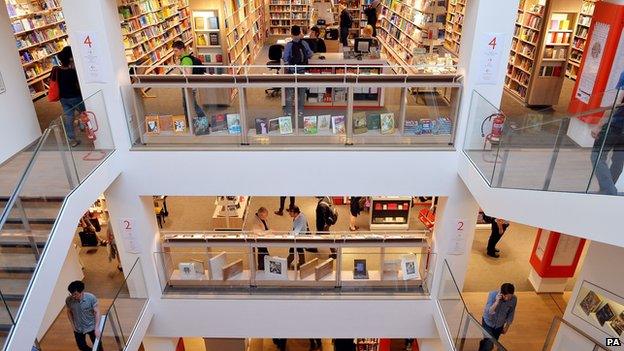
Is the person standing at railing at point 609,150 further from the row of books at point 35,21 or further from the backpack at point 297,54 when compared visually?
the row of books at point 35,21

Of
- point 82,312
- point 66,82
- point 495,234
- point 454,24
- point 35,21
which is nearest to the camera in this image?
point 82,312

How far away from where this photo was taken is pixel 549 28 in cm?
863

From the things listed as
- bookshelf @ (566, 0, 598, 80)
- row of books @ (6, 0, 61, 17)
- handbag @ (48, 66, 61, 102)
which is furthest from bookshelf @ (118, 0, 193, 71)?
bookshelf @ (566, 0, 598, 80)

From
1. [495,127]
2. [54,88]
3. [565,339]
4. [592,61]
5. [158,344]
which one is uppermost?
[592,61]

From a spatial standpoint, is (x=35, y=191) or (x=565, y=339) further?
(x=565, y=339)

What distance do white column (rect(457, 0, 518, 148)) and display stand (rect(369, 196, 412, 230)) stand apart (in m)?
3.24

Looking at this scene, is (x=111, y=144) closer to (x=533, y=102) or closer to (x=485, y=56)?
(x=485, y=56)

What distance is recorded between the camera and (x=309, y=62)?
7.79 meters

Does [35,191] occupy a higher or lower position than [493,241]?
higher

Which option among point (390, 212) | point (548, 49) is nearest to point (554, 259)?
point (390, 212)

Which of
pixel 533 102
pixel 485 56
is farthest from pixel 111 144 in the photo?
pixel 533 102

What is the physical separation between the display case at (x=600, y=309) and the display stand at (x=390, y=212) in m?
3.76

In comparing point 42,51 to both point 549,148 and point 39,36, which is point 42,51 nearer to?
point 39,36

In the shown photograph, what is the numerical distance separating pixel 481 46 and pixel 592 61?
2.11 meters
